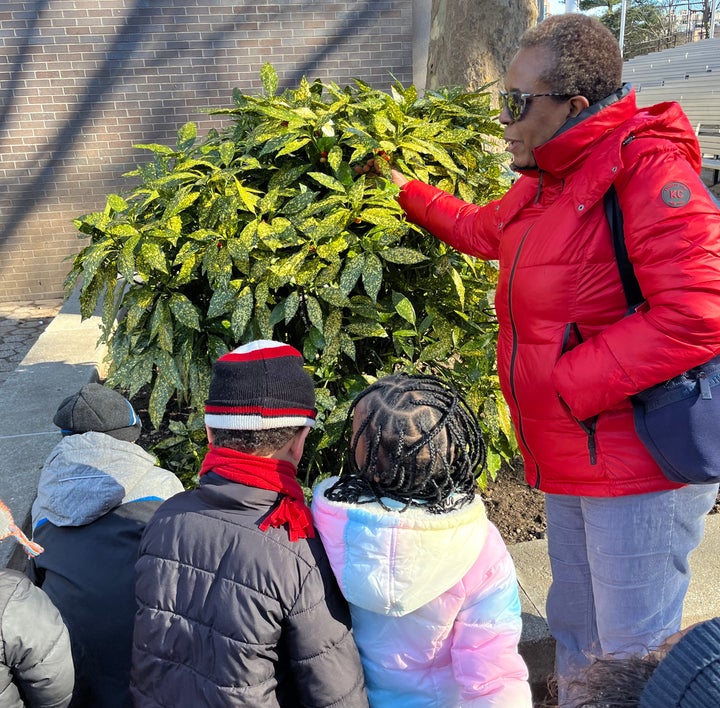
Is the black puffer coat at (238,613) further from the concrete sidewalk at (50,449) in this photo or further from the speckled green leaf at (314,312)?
the concrete sidewalk at (50,449)

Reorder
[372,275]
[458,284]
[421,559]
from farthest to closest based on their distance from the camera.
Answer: [458,284]
[372,275]
[421,559]

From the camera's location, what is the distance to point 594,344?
5.74 ft

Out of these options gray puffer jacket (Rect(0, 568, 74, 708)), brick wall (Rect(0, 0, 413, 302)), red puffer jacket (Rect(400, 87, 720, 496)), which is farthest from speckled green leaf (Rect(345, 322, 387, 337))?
brick wall (Rect(0, 0, 413, 302))

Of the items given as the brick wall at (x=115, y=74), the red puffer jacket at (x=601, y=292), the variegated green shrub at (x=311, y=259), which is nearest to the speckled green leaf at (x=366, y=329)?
the variegated green shrub at (x=311, y=259)

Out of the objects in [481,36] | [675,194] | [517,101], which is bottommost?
[675,194]

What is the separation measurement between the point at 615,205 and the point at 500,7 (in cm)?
277

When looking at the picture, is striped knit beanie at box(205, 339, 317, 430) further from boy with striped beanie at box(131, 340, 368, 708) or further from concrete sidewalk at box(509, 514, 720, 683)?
concrete sidewalk at box(509, 514, 720, 683)

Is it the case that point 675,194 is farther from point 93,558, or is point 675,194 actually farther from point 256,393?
point 93,558

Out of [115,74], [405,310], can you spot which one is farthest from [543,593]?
[115,74]

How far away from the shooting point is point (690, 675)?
0.76 m

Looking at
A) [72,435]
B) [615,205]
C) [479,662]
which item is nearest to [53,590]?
[72,435]

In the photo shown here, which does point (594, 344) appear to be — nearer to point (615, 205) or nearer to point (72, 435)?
point (615, 205)

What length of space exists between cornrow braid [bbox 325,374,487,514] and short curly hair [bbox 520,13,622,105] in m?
0.90

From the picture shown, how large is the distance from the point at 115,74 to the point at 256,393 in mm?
7440
